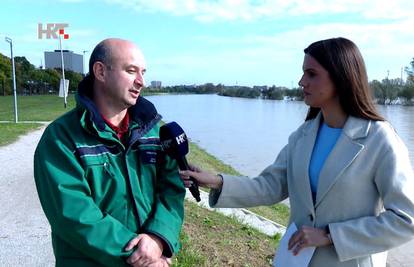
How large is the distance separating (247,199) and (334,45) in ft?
3.46

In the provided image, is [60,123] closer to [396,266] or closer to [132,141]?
[132,141]

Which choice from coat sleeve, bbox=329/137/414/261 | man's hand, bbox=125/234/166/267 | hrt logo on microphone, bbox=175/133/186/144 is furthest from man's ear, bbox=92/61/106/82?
coat sleeve, bbox=329/137/414/261

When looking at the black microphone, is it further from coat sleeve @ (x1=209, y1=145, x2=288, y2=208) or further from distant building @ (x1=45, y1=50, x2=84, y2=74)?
distant building @ (x1=45, y1=50, x2=84, y2=74)

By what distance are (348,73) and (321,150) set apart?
17.4 inches

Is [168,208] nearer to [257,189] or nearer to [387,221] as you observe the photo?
[257,189]

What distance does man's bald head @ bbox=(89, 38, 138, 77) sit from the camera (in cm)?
249

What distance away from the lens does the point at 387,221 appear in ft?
7.53

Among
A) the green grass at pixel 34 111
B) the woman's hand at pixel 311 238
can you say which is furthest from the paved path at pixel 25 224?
the green grass at pixel 34 111

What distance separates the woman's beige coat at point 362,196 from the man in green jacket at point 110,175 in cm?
79

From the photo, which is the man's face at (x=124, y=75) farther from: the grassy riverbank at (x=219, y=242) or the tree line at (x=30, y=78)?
the tree line at (x=30, y=78)

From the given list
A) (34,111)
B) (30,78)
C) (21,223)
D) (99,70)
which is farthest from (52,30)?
(30,78)

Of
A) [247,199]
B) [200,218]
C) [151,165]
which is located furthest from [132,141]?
[200,218]

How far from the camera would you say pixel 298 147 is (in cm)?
269

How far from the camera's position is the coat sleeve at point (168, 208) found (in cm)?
248
